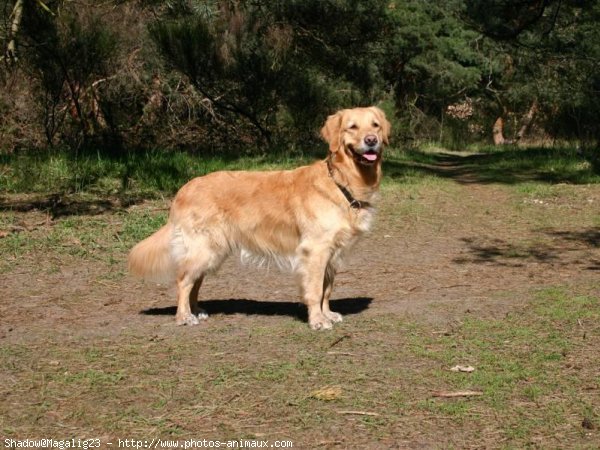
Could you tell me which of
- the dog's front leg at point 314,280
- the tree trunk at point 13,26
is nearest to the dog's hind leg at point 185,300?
the dog's front leg at point 314,280

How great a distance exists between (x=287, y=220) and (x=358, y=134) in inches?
32.7

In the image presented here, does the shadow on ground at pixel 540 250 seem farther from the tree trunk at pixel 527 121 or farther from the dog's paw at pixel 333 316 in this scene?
the tree trunk at pixel 527 121

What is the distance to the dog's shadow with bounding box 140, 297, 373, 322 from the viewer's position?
5.98 meters

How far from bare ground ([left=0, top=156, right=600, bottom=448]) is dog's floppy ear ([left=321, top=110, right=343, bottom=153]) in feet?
4.27

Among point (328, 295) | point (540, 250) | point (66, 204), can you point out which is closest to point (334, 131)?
point (328, 295)

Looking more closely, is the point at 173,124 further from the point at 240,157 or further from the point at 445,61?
the point at 445,61

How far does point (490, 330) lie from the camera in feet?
17.0

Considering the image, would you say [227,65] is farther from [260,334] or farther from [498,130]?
[498,130]

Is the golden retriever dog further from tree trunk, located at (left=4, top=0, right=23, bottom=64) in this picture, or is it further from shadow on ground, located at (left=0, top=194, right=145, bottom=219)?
tree trunk, located at (left=4, top=0, right=23, bottom=64)

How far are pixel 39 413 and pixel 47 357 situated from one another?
3.15ft

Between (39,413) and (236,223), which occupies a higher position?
(236,223)

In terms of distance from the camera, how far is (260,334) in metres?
5.21

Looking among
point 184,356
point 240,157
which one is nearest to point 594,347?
point 184,356

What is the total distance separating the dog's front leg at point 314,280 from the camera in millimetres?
5449
